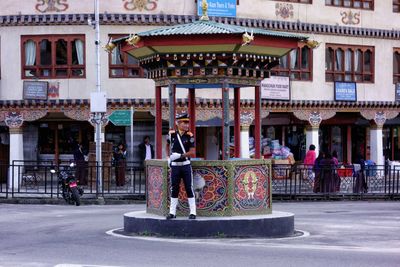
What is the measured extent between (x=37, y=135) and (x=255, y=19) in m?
9.86

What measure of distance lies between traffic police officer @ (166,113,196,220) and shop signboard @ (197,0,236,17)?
17122 millimetres

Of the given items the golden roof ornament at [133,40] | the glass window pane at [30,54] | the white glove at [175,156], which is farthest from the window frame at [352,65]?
the white glove at [175,156]

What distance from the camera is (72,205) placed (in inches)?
1002

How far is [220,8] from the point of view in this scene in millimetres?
32500

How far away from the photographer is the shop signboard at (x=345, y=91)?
3625 cm

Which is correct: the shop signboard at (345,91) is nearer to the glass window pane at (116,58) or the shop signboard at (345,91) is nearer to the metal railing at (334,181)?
the metal railing at (334,181)

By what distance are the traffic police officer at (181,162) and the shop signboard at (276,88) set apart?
61.0ft

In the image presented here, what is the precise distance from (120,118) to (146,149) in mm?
2100

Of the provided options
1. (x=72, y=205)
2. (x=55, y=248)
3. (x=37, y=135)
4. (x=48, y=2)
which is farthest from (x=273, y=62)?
(x=37, y=135)

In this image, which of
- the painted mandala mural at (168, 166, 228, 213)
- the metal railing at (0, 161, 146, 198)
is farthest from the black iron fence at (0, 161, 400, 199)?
the painted mandala mural at (168, 166, 228, 213)

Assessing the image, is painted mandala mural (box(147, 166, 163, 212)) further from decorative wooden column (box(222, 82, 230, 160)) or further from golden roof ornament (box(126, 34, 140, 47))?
golden roof ornament (box(126, 34, 140, 47))

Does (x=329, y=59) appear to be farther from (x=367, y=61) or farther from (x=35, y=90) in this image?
(x=35, y=90)

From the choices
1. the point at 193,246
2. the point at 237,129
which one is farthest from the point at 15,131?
the point at 193,246

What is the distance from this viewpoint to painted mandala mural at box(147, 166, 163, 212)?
53.8ft
